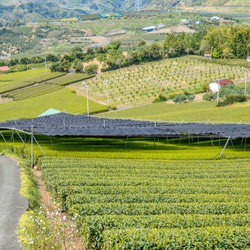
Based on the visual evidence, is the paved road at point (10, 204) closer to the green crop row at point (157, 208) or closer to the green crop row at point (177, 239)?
the green crop row at point (157, 208)

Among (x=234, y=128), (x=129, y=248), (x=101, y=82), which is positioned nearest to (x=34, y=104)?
(x=101, y=82)

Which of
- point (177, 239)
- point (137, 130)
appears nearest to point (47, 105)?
point (137, 130)

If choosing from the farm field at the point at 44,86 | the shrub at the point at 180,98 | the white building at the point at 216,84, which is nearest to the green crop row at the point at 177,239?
the shrub at the point at 180,98

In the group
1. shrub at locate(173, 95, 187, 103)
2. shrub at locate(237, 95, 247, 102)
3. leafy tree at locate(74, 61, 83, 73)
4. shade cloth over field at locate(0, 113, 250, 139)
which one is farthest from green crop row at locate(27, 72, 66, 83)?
shade cloth over field at locate(0, 113, 250, 139)

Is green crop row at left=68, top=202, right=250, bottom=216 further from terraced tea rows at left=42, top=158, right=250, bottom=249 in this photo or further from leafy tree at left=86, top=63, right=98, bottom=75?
leafy tree at left=86, top=63, right=98, bottom=75

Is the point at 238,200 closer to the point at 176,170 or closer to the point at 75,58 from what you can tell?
the point at 176,170

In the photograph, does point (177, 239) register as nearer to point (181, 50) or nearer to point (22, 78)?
point (22, 78)
